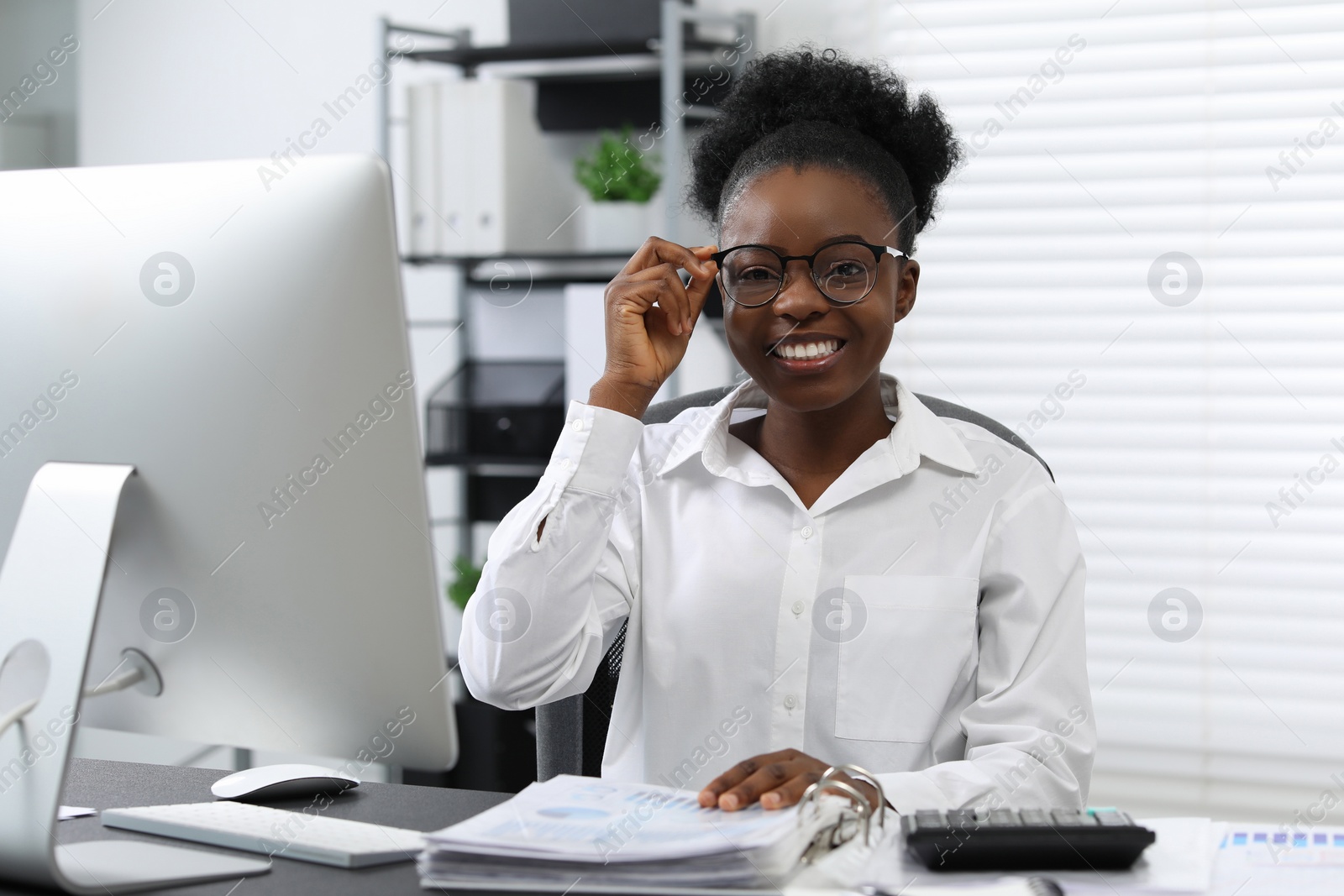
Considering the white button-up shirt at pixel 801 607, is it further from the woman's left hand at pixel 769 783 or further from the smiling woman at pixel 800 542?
the woman's left hand at pixel 769 783

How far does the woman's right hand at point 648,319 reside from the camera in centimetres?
126

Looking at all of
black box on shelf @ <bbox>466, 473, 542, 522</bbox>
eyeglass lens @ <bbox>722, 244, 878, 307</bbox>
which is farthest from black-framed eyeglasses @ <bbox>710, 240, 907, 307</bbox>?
black box on shelf @ <bbox>466, 473, 542, 522</bbox>

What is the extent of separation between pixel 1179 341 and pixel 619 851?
1899 millimetres

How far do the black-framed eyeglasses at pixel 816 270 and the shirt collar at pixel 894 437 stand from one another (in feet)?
0.49

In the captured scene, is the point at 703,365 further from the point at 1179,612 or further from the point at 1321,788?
the point at 1321,788

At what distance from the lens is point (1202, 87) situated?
230cm

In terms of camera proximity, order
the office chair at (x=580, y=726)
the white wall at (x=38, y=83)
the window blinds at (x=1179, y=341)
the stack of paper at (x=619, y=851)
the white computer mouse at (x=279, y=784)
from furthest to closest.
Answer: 1. the white wall at (x=38, y=83)
2. the window blinds at (x=1179, y=341)
3. the office chair at (x=580, y=726)
4. the white computer mouse at (x=279, y=784)
5. the stack of paper at (x=619, y=851)

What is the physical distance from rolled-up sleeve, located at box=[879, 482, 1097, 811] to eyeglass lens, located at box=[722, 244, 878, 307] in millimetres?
279

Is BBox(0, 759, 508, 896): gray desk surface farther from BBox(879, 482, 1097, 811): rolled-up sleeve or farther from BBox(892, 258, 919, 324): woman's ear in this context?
BBox(892, 258, 919, 324): woman's ear

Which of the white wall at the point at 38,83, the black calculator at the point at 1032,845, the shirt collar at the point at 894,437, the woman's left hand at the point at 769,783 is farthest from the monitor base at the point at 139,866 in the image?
the white wall at the point at 38,83

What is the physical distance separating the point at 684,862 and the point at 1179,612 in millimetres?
1797

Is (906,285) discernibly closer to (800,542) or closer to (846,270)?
(846,270)

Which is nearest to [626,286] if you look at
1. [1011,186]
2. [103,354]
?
[103,354]

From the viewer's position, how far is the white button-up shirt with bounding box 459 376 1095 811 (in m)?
1.20
